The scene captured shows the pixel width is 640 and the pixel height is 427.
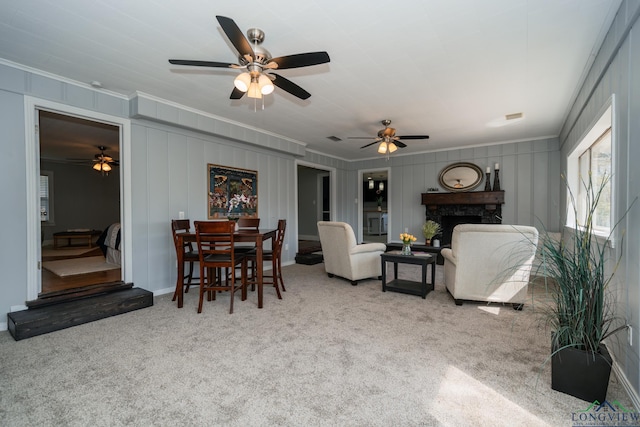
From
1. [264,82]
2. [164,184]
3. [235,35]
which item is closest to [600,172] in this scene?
[264,82]

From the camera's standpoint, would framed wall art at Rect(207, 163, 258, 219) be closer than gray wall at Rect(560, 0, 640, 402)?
No

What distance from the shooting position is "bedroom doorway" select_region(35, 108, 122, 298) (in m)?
4.16

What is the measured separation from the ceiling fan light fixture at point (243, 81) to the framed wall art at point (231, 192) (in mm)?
2514

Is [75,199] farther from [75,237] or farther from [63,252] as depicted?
[63,252]

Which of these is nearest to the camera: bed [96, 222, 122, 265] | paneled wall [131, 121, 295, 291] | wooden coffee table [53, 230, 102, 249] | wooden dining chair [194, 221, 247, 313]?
wooden dining chair [194, 221, 247, 313]

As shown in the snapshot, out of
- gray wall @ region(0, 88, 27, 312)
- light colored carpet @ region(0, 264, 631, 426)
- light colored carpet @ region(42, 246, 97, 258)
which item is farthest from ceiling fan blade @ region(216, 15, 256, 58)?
light colored carpet @ region(42, 246, 97, 258)

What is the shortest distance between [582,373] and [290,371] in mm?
1737

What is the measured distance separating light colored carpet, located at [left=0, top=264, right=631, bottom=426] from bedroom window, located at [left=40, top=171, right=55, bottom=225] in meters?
6.13

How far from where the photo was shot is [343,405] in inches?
66.5

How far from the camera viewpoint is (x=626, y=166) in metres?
1.90

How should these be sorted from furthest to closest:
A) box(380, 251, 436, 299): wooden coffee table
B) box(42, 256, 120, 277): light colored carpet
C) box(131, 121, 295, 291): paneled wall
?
box(42, 256, 120, 277): light colored carpet → box(131, 121, 295, 291): paneled wall → box(380, 251, 436, 299): wooden coffee table

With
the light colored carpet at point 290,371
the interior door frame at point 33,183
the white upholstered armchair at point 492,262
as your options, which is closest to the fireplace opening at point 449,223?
the white upholstered armchair at point 492,262

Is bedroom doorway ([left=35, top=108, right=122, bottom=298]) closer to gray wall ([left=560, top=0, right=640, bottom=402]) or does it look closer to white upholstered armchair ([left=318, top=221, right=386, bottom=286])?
white upholstered armchair ([left=318, top=221, right=386, bottom=286])

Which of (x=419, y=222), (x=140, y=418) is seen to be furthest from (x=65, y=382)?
(x=419, y=222)
